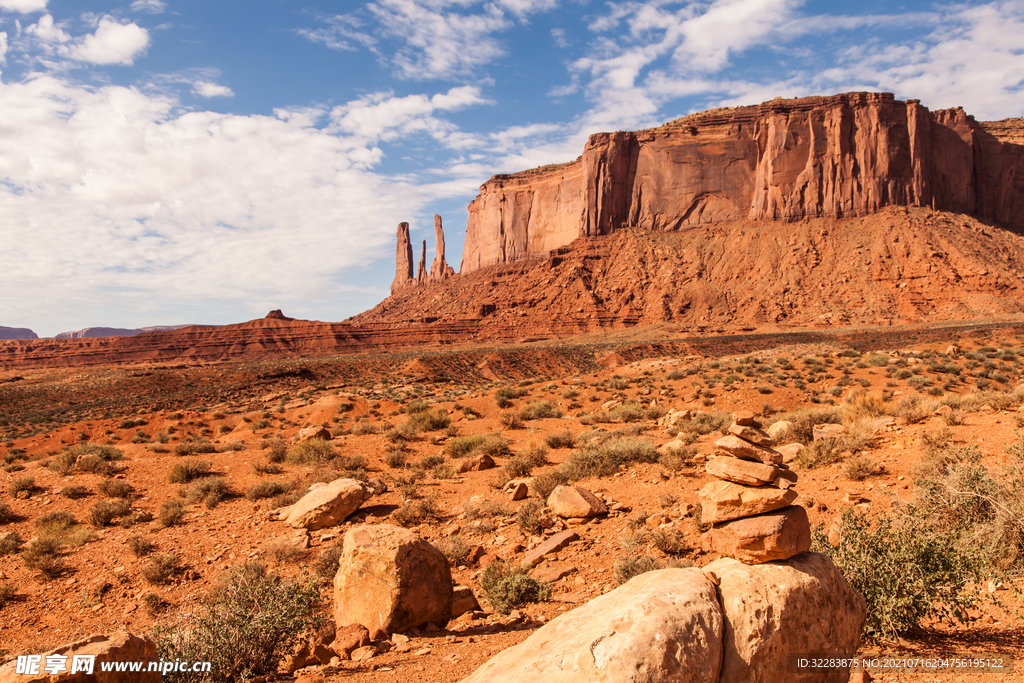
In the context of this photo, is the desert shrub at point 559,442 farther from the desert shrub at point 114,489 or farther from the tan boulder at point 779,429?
the desert shrub at point 114,489

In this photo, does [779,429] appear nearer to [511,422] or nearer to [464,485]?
[464,485]

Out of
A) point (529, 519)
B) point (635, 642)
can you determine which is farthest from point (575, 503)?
point (635, 642)

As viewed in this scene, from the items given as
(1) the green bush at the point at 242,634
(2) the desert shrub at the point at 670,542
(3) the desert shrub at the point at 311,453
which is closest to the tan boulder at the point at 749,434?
(2) the desert shrub at the point at 670,542

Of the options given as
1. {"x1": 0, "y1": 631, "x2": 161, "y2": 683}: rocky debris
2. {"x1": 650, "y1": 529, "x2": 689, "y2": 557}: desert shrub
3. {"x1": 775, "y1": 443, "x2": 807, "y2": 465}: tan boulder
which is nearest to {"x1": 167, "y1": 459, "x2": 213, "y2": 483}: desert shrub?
{"x1": 0, "y1": 631, "x2": 161, "y2": 683}: rocky debris

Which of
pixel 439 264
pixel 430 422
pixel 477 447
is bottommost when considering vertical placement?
pixel 477 447

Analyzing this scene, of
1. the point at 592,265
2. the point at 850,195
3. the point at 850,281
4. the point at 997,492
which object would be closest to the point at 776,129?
the point at 850,195

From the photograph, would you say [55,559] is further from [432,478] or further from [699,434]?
[699,434]

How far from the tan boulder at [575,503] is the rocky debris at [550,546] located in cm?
50

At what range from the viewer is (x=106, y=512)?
9.23m

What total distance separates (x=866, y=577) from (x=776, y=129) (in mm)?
80918

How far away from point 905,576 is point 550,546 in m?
4.15

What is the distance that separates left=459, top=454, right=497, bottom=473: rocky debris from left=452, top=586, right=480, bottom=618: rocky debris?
17.8 feet

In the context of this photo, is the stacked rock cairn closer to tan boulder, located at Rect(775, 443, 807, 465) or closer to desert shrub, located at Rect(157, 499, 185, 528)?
tan boulder, located at Rect(775, 443, 807, 465)

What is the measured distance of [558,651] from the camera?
3184 mm
